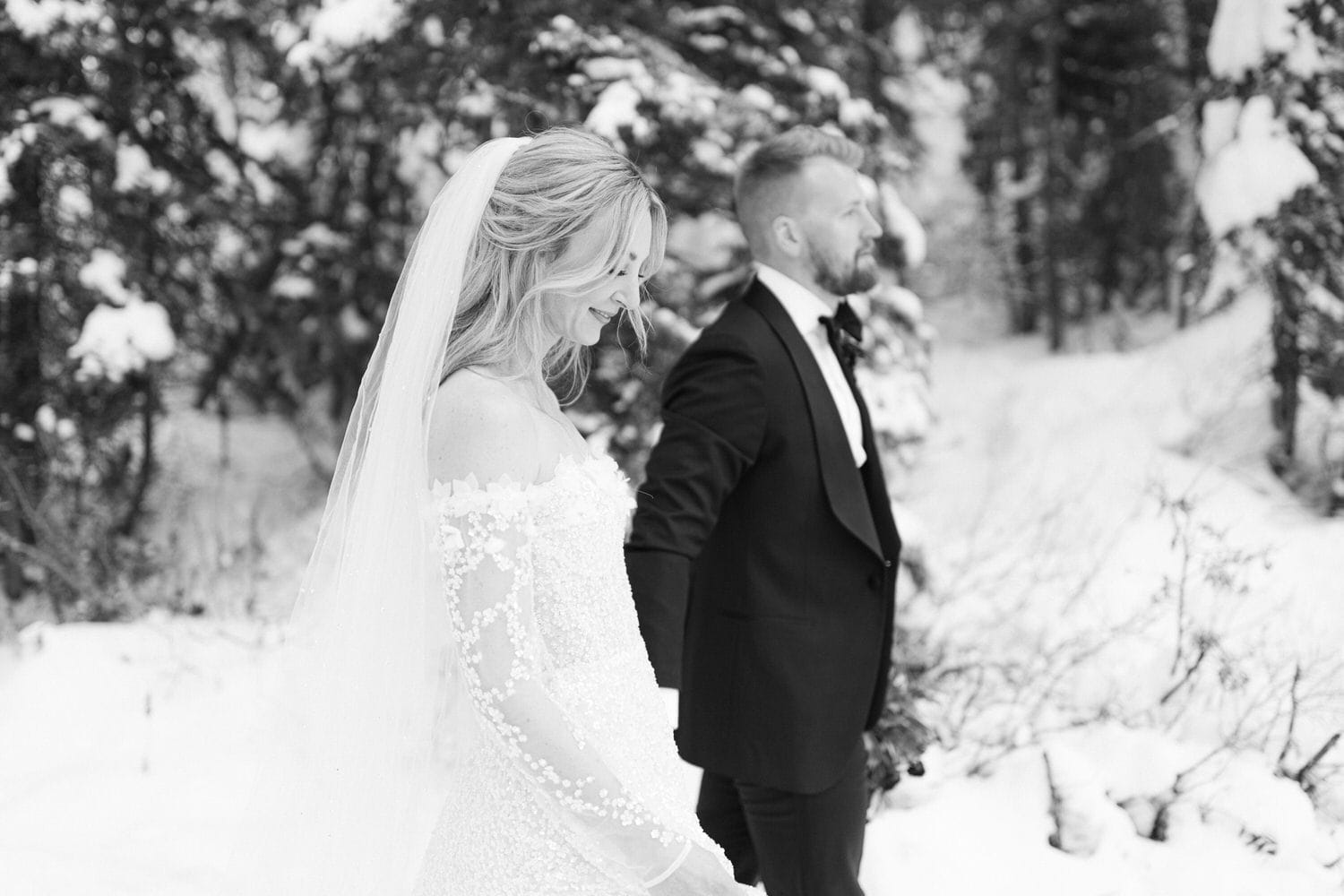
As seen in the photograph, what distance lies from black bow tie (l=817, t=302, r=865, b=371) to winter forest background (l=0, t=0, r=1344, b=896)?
3.44 ft

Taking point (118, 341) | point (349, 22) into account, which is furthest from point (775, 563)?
Result: point (118, 341)

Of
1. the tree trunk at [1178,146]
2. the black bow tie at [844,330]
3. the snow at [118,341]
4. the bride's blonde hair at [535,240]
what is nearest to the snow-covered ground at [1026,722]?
the snow at [118,341]

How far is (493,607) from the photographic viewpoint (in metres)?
1.63

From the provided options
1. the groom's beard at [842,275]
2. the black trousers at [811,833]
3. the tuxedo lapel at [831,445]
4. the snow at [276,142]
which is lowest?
the black trousers at [811,833]

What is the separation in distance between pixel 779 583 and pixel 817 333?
25.6 inches

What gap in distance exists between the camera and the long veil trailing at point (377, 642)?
1.79m

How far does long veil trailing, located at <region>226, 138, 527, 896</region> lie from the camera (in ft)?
5.88

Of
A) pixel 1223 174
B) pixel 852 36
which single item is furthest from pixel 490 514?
pixel 852 36

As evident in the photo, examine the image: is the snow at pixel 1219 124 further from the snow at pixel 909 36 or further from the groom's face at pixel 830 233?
the groom's face at pixel 830 233

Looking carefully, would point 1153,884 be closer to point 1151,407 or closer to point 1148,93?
point 1151,407

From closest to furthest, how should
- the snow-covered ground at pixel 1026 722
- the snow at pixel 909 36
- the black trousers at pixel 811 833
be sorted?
the black trousers at pixel 811 833 < the snow-covered ground at pixel 1026 722 < the snow at pixel 909 36

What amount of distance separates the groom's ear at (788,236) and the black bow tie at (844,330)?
18 cm

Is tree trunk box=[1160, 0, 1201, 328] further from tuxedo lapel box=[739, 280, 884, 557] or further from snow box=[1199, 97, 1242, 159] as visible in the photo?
tuxedo lapel box=[739, 280, 884, 557]

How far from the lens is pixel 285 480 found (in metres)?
7.59
